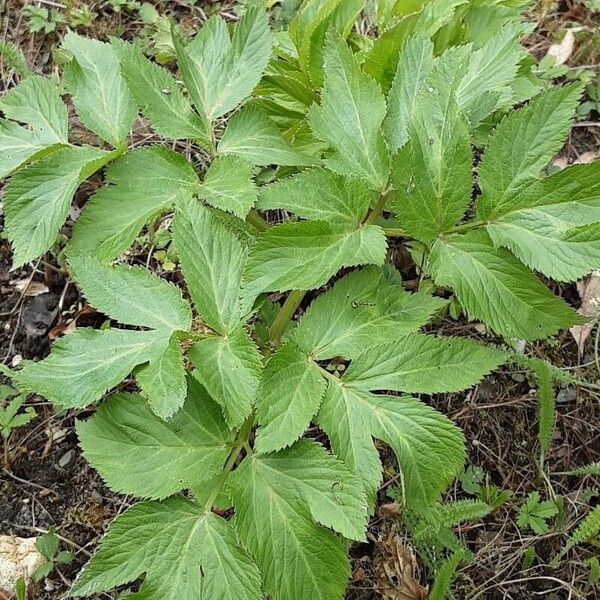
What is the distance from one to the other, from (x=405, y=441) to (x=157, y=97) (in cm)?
109

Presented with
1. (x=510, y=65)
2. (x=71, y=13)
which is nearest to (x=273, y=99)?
(x=510, y=65)

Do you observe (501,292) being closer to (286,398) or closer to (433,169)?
(433,169)

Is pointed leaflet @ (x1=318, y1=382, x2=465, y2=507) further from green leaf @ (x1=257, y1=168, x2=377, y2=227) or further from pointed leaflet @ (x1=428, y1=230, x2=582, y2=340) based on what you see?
green leaf @ (x1=257, y1=168, x2=377, y2=227)

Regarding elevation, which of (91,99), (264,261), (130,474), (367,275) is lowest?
(130,474)

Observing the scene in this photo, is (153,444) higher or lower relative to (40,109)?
lower

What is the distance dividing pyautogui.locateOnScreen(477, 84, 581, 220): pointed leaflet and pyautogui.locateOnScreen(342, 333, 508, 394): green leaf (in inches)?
12.8

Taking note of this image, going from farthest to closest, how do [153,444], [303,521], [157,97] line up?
[157,97] → [153,444] → [303,521]

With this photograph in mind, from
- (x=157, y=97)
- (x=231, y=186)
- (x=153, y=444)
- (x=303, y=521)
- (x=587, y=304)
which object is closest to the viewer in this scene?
(x=303, y=521)

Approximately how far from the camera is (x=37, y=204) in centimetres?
173

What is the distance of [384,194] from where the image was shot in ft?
5.54

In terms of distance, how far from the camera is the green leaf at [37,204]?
171 centimetres

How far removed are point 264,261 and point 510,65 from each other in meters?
0.85

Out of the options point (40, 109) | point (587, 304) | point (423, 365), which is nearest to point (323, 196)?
point (423, 365)

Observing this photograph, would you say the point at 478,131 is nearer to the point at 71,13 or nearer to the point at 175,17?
the point at 175,17
